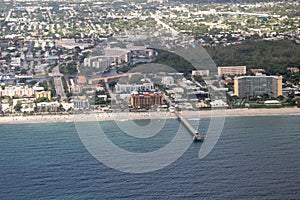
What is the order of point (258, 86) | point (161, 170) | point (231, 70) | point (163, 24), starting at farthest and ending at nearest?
point (163, 24) < point (231, 70) < point (258, 86) < point (161, 170)

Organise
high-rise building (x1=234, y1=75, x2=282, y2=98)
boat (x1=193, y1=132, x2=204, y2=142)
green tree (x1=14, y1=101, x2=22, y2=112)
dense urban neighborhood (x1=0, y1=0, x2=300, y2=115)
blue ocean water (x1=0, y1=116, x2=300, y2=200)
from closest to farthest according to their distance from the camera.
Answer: blue ocean water (x1=0, y1=116, x2=300, y2=200)
boat (x1=193, y1=132, x2=204, y2=142)
green tree (x1=14, y1=101, x2=22, y2=112)
dense urban neighborhood (x1=0, y1=0, x2=300, y2=115)
high-rise building (x1=234, y1=75, x2=282, y2=98)

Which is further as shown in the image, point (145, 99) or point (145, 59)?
point (145, 59)

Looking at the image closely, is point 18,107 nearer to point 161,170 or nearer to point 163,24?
point 161,170

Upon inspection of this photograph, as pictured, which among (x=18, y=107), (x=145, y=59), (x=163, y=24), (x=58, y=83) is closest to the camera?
(x=18, y=107)

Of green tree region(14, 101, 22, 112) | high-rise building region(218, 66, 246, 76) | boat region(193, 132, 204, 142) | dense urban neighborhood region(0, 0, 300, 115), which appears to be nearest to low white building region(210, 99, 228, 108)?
dense urban neighborhood region(0, 0, 300, 115)

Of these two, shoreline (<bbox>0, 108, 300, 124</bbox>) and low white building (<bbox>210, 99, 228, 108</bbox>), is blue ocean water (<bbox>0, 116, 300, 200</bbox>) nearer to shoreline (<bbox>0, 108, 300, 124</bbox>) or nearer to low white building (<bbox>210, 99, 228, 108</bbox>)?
shoreline (<bbox>0, 108, 300, 124</bbox>)

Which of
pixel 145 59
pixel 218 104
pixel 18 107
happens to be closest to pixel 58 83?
pixel 18 107
